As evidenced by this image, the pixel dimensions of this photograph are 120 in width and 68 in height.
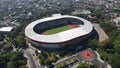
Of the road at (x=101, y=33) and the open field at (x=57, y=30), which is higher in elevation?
the road at (x=101, y=33)

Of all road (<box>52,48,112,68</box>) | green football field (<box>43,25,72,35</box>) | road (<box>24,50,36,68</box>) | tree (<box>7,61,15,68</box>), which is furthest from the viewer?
green football field (<box>43,25,72,35</box>)

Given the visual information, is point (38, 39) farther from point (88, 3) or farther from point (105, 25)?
point (88, 3)

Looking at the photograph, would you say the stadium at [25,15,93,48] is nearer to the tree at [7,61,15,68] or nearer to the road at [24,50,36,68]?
the road at [24,50,36,68]

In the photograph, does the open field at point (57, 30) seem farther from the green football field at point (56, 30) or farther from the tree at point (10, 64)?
the tree at point (10, 64)

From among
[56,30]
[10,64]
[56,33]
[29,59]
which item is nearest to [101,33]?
[56,33]

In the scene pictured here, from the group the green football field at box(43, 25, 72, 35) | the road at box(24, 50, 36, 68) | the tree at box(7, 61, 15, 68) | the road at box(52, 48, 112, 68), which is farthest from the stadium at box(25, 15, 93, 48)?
the tree at box(7, 61, 15, 68)

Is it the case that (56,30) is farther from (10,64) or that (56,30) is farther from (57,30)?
(10,64)

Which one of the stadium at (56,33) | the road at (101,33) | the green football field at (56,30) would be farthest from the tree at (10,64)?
the road at (101,33)

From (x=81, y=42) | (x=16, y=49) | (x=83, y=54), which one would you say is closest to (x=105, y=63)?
(x=83, y=54)
